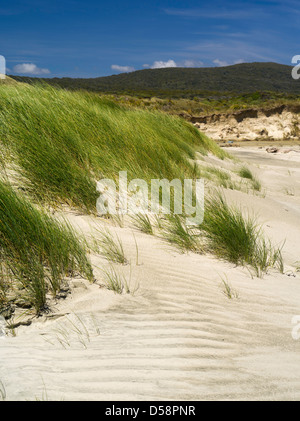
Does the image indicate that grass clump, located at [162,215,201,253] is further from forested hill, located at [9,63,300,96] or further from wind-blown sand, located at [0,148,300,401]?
forested hill, located at [9,63,300,96]

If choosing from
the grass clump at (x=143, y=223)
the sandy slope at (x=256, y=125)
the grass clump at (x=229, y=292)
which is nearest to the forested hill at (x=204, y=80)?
the sandy slope at (x=256, y=125)

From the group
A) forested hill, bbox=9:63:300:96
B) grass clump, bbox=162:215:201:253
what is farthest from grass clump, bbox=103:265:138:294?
forested hill, bbox=9:63:300:96

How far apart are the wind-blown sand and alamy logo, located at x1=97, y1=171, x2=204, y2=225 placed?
2.23 feet

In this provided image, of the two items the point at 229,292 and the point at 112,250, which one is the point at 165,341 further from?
the point at 112,250

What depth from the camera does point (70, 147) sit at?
363 cm

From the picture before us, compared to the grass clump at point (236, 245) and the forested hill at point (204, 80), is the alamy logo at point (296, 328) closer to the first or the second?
the grass clump at point (236, 245)

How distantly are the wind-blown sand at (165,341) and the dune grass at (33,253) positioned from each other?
0.12 meters

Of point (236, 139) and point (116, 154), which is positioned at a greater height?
point (236, 139)

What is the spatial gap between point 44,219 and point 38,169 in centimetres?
95

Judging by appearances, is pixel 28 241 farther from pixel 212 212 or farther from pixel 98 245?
pixel 212 212

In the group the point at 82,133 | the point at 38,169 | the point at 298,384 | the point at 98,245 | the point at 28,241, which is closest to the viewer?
the point at 298,384

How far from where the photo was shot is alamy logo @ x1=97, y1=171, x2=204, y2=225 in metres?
3.16

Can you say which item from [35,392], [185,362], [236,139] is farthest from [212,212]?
[236,139]
